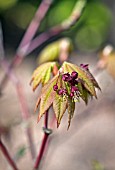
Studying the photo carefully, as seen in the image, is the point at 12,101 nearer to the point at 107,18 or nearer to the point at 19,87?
the point at 19,87

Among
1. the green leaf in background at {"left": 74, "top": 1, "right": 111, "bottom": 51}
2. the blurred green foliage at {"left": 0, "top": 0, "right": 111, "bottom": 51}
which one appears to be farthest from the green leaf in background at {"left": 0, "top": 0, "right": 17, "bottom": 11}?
the green leaf in background at {"left": 74, "top": 1, "right": 111, "bottom": 51}

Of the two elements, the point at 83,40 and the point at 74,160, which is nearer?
the point at 74,160

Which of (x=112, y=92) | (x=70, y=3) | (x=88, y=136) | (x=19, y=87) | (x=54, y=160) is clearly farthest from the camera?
(x=70, y=3)

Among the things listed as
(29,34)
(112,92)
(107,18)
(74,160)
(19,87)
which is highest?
(107,18)

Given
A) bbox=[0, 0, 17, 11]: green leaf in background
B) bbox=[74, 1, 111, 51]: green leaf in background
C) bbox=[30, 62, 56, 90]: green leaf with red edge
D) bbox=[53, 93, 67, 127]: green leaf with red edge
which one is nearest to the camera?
bbox=[53, 93, 67, 127]: green leaf with red edge

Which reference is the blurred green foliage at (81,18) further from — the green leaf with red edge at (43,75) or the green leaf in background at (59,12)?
the green leaf with red edge at (43,75)

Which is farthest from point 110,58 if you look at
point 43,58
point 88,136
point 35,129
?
point 88,136

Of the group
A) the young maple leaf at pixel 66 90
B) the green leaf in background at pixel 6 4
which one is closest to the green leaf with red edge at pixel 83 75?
the young maple leaf at pixel 66 90

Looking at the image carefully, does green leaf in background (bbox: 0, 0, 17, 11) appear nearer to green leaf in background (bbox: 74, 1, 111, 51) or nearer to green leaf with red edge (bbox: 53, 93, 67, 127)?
green leaf in background (bbox: 74, 1, 111, 51)
